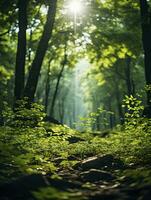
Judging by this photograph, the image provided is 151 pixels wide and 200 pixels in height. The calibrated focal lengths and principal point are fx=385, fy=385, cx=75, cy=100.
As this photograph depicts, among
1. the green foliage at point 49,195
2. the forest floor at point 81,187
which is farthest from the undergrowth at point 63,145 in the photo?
the green foliage at point 49,195

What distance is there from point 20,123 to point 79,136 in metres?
3.92

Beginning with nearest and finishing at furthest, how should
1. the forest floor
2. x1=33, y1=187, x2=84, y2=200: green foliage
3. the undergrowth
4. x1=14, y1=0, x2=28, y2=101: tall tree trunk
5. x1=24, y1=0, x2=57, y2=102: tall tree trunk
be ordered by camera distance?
x1=33, y1=187, x2=84, y2=200: green foliage
the forest floor
the undergrowth
x1=24, y1=0, x2=57, y2=102: tall tree trunk
x1=14, y1=0, x2=28, y2=101: tall tree trunk

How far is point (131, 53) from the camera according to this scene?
76.9 feet

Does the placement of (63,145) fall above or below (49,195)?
above

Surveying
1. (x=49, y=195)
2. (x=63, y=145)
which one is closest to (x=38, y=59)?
(x=63, y=145)

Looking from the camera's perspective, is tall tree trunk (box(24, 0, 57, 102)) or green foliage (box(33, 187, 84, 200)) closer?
green foliage (box(33, 187, 84, 200))

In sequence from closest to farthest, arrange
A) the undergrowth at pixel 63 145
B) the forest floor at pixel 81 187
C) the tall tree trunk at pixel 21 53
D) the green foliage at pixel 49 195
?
1. the green foliage at pixel 49 195
2. the forest floor at pixel 81 187
3. the undergrowth at pixel 63 145
4. the tall tree trunk at pixel 21 53

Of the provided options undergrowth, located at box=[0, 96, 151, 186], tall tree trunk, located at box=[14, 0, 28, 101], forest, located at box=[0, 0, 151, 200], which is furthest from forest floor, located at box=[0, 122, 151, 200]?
tall tree trunk, located at box=[14, 0, 28, 101]

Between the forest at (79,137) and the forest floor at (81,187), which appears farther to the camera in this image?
the forest at (79,137)

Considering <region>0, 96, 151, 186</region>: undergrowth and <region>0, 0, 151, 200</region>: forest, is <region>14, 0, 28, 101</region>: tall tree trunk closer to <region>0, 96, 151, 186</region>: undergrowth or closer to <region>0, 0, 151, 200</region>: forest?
<region>0, 0, 151, 200</region>: forest

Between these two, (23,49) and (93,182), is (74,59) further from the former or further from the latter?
(93,182)

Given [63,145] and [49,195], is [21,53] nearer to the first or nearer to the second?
[63,145]

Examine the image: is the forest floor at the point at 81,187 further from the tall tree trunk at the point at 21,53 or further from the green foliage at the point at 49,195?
the tall tree trunk at the point at 21,53

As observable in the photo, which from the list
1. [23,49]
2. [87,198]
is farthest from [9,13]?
[87,198]
